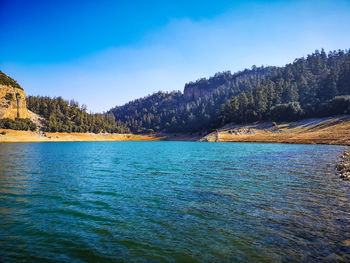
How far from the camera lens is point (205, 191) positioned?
1370cm

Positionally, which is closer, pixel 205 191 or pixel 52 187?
pixel 205 191

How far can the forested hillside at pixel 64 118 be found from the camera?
153312 millimetres

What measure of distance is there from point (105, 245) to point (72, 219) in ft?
10.4

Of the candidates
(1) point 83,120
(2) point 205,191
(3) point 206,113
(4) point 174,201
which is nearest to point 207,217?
(4) point 174,201

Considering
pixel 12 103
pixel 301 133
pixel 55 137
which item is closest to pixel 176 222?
pixel 301 133

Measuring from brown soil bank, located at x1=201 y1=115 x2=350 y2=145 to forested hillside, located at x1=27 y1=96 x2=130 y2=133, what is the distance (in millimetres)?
107626

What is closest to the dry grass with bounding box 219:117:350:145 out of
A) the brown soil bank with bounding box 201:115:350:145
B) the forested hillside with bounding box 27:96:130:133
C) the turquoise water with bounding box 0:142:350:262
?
the brown soil bank with bounding box 201:115:350:145

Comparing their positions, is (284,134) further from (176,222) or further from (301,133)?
(176,222)

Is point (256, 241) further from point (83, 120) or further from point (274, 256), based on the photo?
point (83, 120)

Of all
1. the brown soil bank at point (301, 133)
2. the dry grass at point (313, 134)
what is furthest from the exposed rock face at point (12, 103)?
the dry grass at point (313, 134)

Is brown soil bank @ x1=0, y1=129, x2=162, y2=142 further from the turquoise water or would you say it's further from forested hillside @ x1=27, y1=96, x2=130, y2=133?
the turquoise water

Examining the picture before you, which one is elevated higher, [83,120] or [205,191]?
[83,120]

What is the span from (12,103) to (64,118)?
4365cm

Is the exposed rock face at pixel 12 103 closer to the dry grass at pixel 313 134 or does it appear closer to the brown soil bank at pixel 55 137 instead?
the brown soil bank at pixel 55 137
